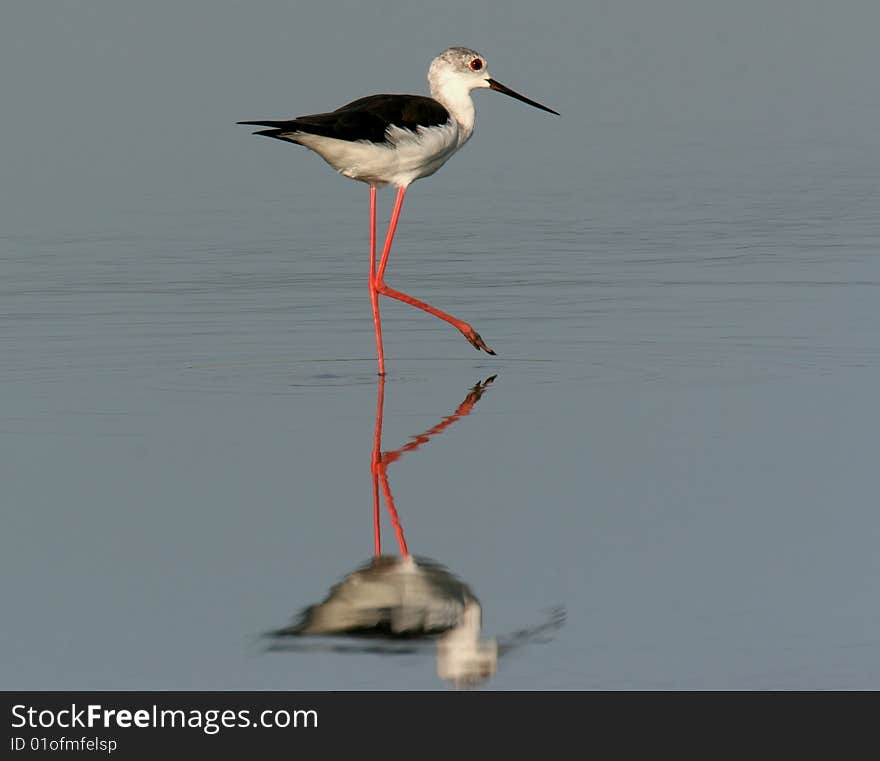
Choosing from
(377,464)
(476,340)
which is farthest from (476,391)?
(377,464)

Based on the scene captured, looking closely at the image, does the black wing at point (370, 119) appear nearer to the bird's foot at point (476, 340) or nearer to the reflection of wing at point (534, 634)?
the bird's foot at point (476, 340)

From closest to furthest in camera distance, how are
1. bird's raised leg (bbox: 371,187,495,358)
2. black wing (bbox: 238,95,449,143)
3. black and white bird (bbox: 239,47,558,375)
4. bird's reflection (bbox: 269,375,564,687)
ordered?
bird's reflection (bbox: 269,375,564,687), black wing (bbox: 238,95,449,143), black and white bird (bbox: 239,47,558,375), bird's raised leg (bbox: 371,187,495,358)

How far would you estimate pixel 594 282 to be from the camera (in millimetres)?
11609

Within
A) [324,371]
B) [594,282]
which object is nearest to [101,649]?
[324,371]

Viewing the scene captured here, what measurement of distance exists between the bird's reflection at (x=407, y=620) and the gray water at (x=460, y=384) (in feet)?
0.18

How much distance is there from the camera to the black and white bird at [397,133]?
9750 millimetres

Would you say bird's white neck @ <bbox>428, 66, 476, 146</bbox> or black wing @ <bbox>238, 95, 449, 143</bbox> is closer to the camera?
black wing @ <bbox>238, 95, 449, 143</bbox>

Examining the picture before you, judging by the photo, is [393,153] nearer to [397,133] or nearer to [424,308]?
[397,133]

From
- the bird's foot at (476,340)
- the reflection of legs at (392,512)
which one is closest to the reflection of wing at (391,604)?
the reflection of legs at (392,512)

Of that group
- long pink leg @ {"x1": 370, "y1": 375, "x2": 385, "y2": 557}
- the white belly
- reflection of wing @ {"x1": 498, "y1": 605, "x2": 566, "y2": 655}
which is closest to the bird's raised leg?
the white belly

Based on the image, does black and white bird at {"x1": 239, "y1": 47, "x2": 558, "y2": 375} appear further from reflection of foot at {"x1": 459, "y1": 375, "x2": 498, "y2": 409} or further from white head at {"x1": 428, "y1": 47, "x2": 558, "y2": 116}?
reflection of foot at {"x1": 459, "y1": 375, "x2": 498, "y2": 409}

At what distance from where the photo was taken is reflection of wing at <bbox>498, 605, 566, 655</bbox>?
210 inches
